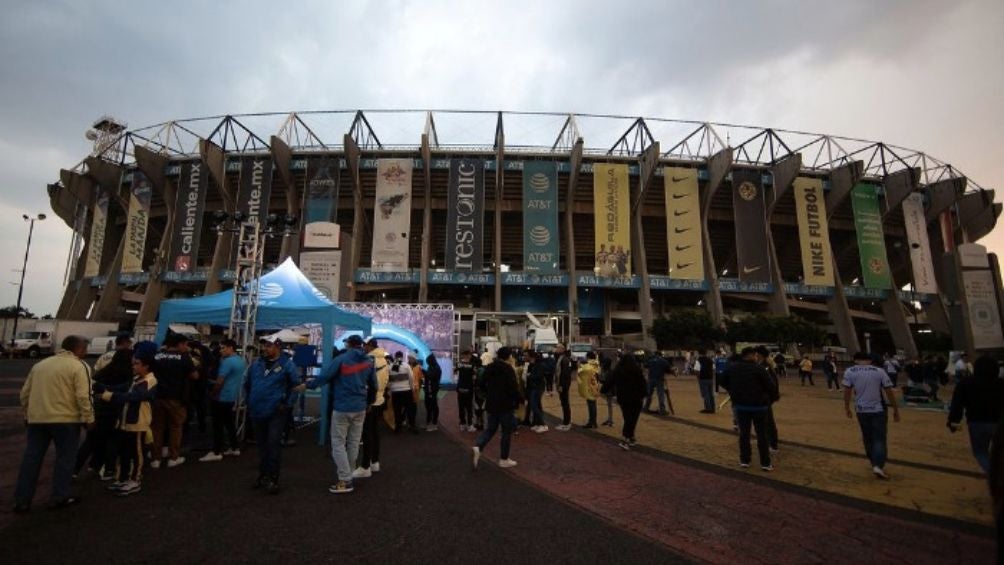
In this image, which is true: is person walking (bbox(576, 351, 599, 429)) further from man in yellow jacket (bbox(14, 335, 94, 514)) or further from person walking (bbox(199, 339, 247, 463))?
man in yellow jacket (bbox(14, 335, 94, 514))

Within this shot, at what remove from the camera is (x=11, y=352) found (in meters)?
30.9

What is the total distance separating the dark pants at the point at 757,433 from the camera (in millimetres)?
6724

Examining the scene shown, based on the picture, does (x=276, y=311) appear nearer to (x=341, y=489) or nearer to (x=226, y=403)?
(x=226, y=403)

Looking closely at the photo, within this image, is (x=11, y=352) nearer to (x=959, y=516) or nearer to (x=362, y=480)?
(x=362, y=480)

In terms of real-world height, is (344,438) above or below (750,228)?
below

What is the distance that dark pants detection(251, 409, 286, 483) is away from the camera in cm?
552

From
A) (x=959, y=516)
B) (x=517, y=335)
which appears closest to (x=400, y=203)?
(x=517, y=335)

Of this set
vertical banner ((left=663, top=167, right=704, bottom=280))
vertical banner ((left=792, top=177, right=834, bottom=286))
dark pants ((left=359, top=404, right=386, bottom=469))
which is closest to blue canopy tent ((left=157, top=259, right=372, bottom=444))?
dark pants ((left=359, top=404, right=386, bottom=469))

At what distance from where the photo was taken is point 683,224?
126 ft

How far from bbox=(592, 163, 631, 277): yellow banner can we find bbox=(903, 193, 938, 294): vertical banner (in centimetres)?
2595

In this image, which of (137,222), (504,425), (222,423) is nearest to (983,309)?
(504,425)

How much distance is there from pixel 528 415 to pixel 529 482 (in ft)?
15.9

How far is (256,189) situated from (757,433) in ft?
137

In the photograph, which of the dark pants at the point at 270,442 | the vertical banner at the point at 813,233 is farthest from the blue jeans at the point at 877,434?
the vertical banner at the point at 813,233
